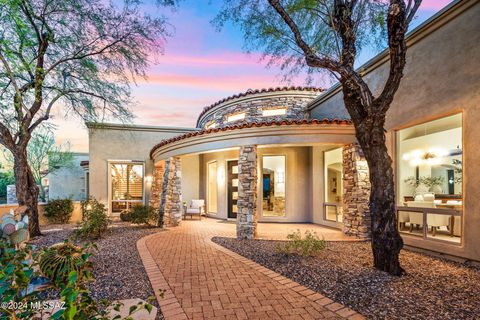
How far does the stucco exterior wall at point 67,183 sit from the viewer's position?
60.0 feet

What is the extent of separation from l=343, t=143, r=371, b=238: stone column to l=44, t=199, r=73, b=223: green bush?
12.1 m

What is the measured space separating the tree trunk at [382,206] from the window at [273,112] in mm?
6973

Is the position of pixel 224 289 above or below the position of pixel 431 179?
below

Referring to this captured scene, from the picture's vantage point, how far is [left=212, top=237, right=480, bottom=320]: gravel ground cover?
3.42 meters

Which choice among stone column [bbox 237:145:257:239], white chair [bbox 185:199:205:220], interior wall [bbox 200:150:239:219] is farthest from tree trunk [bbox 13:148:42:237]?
stone column [bbox 237:145:257:239]

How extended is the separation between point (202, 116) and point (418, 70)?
11.3 m

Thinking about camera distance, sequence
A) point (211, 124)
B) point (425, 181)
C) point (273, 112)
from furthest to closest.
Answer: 1. point (211, 124)
2. point (273, 112)
3. point (425, 181)

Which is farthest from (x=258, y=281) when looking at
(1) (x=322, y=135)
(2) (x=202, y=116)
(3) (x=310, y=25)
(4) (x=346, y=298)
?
(2) (x=202, y=116)

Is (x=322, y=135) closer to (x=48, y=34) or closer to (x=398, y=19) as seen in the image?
(x=398, y=19)

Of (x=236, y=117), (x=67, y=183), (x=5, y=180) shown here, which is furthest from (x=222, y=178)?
(x=5, y=180)

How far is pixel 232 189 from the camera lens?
11.8 metres

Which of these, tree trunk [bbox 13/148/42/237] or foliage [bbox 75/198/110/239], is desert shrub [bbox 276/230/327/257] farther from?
tree trunk [bbox 13/148/42/237]

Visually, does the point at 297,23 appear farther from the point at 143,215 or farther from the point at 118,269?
the point at 143,215

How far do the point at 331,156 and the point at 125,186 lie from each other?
33.5 ft
